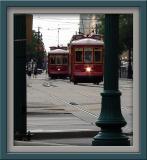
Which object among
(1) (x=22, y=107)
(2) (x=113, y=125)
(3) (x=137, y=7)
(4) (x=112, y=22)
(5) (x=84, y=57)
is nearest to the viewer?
(3) (x=137, y=7)

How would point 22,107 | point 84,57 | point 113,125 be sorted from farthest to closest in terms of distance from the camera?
point 84,57, point 22,107, point 113,125

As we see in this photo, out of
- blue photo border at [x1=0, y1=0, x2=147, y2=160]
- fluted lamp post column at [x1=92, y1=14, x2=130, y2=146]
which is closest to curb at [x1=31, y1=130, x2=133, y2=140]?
fluted lamp post column at [x1=92, y1=14, x2=130, y2=146]

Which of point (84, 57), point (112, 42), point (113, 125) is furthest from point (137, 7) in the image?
point (84, 57)

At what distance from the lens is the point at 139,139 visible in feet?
14.6

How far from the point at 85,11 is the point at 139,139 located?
2.97 ft

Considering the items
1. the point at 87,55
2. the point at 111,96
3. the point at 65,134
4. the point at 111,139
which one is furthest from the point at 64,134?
the point at 87,55

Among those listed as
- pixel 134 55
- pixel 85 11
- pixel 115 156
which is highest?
pixel 85 11

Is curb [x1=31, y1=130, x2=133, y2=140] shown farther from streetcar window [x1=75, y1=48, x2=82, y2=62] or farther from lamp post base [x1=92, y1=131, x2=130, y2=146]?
streetcar window [x1=75, y1=48, x2=82, y2=62]

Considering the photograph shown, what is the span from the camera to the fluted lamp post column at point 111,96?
5.54m

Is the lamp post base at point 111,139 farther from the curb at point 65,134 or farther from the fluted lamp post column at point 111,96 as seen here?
the curb at point 65,134

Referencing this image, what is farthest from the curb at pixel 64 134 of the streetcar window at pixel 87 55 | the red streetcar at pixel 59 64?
the red streetcar at pixel 59 64

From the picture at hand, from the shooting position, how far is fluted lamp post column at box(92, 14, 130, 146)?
5.54 metres
